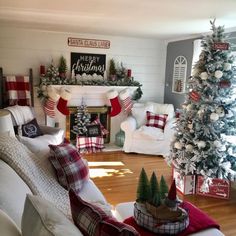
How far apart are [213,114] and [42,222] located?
2.82m

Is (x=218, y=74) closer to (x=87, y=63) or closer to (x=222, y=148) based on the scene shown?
(x=222, y=148)

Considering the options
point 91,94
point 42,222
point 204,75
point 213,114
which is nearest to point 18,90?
point 91,94

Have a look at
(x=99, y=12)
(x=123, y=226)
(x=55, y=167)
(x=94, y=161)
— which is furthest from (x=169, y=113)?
(x=123, y=226)

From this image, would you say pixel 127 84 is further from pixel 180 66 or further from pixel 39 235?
pixel 39 235

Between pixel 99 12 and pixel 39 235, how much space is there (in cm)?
282

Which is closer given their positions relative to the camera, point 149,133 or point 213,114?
point 213,114

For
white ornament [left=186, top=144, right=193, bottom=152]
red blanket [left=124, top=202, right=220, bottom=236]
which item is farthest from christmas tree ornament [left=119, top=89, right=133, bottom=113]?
red blanket [left=124, top=202, right=220, bottom=236]

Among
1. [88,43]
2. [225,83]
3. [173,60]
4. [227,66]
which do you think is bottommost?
[225,83]

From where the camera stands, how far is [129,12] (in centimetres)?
319

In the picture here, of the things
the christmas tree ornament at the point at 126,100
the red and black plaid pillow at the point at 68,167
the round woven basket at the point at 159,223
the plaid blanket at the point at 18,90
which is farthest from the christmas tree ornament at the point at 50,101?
the round woven basket at the point at 159,223

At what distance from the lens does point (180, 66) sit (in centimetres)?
551

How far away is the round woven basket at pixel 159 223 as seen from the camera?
1.79m

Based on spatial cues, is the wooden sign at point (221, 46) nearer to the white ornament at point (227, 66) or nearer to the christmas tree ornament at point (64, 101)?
the white ornament at point (227, 66)

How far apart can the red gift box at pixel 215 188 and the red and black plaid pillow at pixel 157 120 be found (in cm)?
183
